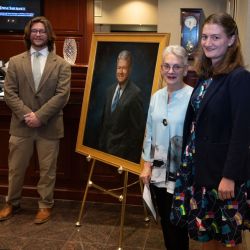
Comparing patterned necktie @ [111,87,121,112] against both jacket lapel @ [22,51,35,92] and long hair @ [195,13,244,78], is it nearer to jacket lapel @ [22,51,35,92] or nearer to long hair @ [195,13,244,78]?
jacket lapel @ [22,51,35,92]

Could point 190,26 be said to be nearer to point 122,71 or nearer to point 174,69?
point 122,71

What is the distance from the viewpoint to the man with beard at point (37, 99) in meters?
3.01

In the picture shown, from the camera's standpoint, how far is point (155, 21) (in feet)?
23.6

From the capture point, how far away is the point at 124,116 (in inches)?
105

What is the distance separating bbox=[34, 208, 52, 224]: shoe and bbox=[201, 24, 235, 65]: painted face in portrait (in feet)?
6.50

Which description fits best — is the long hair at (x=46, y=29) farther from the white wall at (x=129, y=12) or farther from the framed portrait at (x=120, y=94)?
the white wall at (x=129, y=12)

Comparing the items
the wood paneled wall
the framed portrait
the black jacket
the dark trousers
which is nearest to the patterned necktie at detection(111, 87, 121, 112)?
the framed portrait

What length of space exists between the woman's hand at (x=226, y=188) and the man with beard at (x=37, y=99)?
1.66 metres

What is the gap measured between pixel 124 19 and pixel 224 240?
19.7 feet

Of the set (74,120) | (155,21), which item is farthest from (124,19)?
(74,120)

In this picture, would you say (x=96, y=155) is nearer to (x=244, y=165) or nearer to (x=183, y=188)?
(x=183, y=188)

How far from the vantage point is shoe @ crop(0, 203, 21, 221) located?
3168 mm

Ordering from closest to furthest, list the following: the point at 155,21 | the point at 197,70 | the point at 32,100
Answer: the point at 197,70 → the point at 32,100 → the point at 155,21

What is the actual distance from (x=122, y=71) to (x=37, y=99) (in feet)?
2.44
